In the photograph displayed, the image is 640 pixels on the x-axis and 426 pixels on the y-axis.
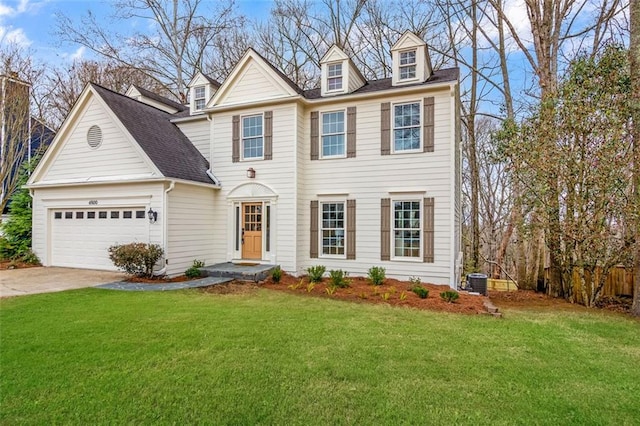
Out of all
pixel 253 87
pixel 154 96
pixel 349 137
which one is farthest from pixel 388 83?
pixel 154 96

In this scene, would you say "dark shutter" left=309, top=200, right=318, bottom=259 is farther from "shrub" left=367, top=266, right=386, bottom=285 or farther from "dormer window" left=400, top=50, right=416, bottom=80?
"dormer window" left=400, top=50, right=416, bottom=80

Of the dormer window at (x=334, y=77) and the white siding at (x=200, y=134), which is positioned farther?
the white siding at (x=200, y=134)

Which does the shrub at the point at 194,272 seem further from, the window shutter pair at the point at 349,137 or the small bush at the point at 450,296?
the small bush at the point at 450,296

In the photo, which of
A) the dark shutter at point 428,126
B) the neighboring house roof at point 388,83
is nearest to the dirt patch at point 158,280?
the neighboring house roof at point 388,83

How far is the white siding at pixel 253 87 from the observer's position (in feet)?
36.7

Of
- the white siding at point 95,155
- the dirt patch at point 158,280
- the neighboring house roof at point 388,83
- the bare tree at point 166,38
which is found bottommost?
the dirt patch at point 158,280

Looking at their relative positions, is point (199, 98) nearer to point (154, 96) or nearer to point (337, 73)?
point (154, 96)

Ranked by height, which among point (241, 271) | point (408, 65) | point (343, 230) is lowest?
point (241, 271)

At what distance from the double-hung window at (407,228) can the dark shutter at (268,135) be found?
424 centimetres

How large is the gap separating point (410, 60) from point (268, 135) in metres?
4.87

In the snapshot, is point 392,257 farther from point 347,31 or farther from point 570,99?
point 347,31

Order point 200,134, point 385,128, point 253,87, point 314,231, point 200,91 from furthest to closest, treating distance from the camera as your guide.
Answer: point 200,91, point 200,134, point 253,87, point 314,231, point 385,128

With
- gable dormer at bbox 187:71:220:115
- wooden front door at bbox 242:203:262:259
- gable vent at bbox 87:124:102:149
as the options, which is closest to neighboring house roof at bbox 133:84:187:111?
gable dormer at bbox 187:71:220:115

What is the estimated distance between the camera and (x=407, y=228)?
33.2 feet
